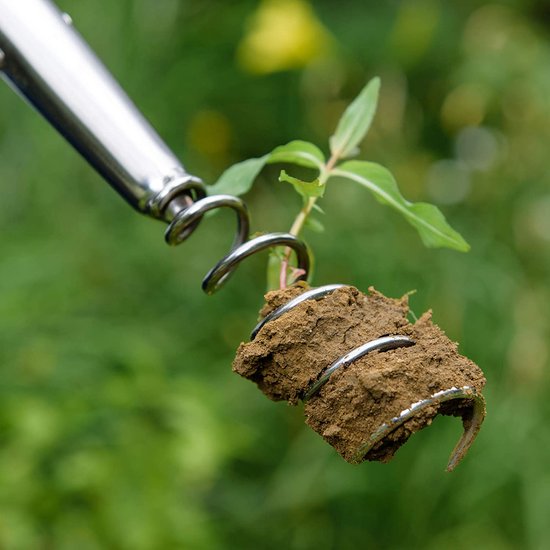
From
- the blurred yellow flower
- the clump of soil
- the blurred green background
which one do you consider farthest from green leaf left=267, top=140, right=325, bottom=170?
the blurred yellow flower

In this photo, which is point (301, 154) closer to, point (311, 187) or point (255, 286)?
point (311, 187)

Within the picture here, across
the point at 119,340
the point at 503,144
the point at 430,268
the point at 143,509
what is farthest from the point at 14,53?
the point at 503,144

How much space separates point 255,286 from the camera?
209cm

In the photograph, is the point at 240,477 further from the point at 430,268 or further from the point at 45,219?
the point at 45,219

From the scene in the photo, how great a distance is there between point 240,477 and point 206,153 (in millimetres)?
858

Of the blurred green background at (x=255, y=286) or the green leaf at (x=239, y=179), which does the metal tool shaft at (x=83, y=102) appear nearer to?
the green leaf at (x=239, y=179)

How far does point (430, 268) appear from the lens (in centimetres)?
189

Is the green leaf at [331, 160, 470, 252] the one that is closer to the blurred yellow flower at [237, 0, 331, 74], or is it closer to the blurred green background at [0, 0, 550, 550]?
the blurred green background at [0, 0, 550, 550]

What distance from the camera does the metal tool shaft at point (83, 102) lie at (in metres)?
0.71

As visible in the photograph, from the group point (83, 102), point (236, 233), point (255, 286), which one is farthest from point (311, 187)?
point (255, 286)

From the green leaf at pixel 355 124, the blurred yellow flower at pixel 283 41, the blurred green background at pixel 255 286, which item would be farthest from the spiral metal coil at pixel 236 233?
the blurred yellow flower at pixel 283 41

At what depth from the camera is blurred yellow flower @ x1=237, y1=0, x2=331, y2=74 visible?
89.6 inches

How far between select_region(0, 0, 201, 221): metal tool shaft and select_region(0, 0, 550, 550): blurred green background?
914 millimetres

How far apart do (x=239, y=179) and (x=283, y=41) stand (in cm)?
160
